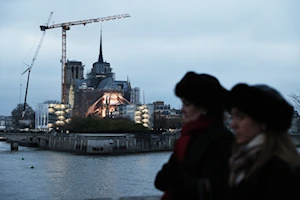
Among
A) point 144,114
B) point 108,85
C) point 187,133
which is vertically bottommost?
point 187,133

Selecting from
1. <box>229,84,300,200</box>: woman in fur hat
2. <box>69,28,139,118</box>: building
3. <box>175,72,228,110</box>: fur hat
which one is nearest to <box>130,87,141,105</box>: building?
<box>69,28,139,118</box>: building

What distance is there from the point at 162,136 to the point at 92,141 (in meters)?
17.8

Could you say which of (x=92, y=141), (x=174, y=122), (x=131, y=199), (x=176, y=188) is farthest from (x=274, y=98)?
(x=174, y=122)

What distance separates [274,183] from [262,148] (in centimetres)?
24

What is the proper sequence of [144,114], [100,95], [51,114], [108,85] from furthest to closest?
1. [108,85]
2. [100,95]
3. [144,114]
4. [51,114]

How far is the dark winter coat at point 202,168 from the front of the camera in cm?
302

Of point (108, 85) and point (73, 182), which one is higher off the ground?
point (108, 85)

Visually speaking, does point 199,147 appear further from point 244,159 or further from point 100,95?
point 100,95

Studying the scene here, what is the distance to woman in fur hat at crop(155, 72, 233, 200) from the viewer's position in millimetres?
3029

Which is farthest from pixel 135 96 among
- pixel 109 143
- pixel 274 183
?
pixel 274 183

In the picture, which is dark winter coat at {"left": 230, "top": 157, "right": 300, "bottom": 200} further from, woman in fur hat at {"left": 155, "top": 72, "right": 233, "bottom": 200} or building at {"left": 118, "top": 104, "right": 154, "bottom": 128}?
building at {"left": 118, "top": 104, "right": 154, "bottom": 128}

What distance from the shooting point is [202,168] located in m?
3.12

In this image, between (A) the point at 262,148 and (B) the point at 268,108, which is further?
(B) the point at 268,108

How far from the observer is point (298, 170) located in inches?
106
